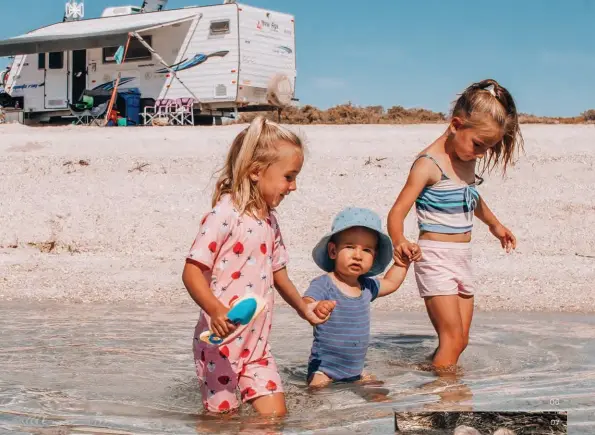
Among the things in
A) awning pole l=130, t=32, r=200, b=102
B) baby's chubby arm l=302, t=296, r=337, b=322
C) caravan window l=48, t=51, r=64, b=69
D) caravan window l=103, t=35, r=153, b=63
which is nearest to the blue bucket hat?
baby's chubby arm l=302, t=296, r=337, b=322

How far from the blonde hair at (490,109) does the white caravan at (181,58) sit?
15.4m

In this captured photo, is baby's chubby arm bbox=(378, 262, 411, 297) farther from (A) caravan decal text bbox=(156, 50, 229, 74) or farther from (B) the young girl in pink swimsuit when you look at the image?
(A) caravan decal text bbox=(156, 50, 229, 74)

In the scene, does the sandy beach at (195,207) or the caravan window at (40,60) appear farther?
the caravan window at (40,60)

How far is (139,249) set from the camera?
10.5 m

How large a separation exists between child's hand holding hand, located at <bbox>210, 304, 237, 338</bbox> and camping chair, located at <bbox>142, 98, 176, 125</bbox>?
1732cm

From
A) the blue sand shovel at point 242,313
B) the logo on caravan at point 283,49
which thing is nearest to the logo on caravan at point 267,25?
the logo on caravan at point 283,49

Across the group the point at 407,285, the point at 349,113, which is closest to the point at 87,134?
the point at 349,113

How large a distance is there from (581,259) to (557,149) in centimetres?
463

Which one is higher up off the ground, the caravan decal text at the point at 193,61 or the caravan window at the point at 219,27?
the caravan window at the point at 219,27

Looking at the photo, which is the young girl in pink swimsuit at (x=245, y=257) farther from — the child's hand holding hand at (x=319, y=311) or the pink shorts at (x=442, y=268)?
the pink shorts at (x=442, y=268)

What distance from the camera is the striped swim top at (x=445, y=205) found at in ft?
16.2

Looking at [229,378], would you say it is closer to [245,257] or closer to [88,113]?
[245,257]

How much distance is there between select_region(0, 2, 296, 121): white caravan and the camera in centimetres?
2033

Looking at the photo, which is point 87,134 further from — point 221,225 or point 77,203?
point 221,225
